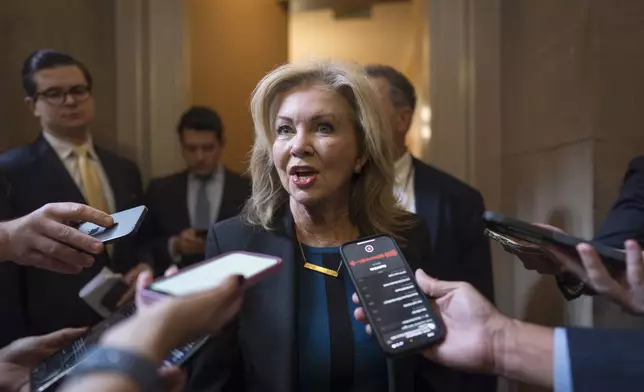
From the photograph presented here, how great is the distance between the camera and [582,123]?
183 centimetres

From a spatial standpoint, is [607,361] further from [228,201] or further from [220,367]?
[228,201]

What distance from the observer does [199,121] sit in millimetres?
2473

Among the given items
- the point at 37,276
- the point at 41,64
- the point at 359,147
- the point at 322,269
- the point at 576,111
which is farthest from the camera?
the point at 41,64

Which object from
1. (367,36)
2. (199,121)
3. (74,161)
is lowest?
(74,161)

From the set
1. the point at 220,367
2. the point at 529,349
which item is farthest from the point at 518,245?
the point at 220,367

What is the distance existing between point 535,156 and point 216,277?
5.27 feet

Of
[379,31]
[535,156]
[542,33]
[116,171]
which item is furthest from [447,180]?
[379,31]

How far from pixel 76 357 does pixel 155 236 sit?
1.43 meters

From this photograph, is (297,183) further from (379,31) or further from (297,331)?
(379,31)

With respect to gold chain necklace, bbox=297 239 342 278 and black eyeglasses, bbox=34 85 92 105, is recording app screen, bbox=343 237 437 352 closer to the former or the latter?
gold chain necklace, bbox=297 239 342 278

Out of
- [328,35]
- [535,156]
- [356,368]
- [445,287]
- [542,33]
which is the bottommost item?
[356,368]

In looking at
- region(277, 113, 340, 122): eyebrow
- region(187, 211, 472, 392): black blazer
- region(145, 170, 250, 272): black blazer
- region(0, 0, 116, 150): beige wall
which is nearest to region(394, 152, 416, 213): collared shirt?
region(145, 170, 250, 272): black blazer

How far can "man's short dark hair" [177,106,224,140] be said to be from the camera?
8.12ft

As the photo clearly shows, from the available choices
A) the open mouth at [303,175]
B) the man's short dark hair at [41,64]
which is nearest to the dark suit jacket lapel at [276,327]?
the open mouth at [303,175]
